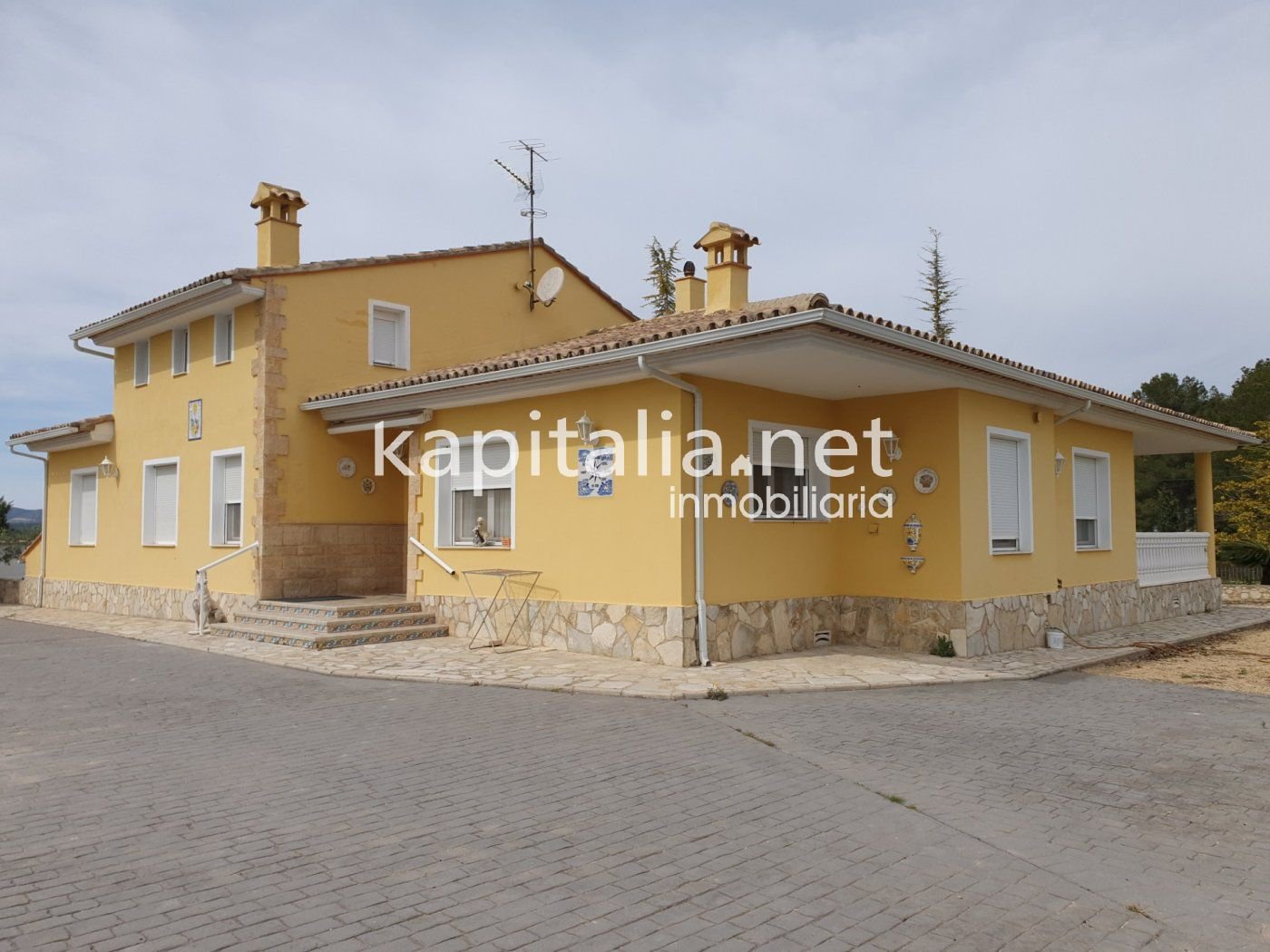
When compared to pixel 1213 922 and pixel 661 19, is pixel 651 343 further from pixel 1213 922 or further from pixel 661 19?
pixel 1213 922

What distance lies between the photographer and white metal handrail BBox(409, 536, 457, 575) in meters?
12.3

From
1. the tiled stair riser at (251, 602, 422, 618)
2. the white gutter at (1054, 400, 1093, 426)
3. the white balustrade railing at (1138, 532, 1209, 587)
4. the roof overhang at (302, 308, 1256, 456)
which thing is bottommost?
the tiled stair riser at (251, 602, 422, 618)

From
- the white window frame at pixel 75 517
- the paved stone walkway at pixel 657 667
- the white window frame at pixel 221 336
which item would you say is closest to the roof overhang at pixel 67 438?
the white window frame at pixel 75 517

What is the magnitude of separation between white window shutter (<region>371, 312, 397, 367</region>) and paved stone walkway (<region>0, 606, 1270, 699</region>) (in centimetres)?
496

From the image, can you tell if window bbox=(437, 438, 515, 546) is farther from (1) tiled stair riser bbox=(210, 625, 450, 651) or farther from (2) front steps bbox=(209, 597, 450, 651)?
(1) tiled stair riser bbox=(210, 625, 450, 651)

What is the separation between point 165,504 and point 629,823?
44.3ft

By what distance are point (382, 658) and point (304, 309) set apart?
238 inches

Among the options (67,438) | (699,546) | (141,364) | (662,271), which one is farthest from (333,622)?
(662,271)

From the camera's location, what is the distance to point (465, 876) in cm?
408

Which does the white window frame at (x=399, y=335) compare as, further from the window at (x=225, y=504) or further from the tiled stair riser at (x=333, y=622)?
the tiled stair riser at (x=333, y=622)

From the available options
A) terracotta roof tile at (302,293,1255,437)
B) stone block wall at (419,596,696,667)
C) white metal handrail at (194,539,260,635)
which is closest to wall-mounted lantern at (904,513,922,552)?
terracotta roof tile at (302,293,1255,437)

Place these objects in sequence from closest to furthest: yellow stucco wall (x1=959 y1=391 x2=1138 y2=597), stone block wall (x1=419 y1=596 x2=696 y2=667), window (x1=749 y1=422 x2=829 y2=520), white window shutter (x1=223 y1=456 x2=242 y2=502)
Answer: stone block wall (x1=419 y1=596 x2=696 y2=667) → yellow stucco wall (x1=959 y1=391 x2=1138 y2=597) → window (x1=749 y1=422 x2=829 y2=520) → white window shutter (x1=223 y1=456 x2=242 y2=502)

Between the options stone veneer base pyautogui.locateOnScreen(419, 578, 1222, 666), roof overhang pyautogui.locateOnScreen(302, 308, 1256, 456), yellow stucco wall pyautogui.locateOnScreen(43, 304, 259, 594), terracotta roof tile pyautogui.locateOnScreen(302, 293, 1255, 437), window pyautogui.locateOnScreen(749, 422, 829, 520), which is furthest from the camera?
yellow stucco wall pyautogui.locateOnScreen(43, 304, 259, 594)

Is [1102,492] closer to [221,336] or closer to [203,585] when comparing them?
[203,585]
